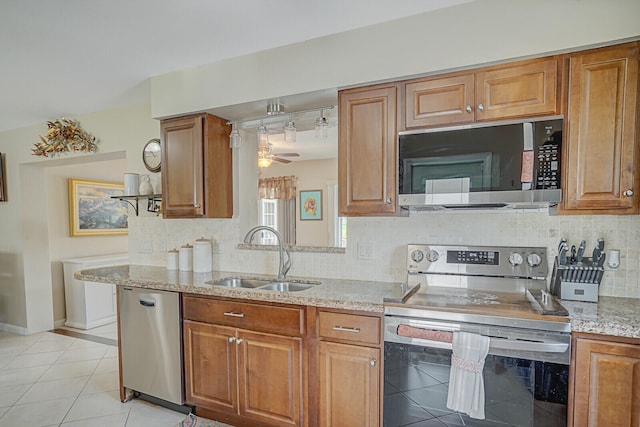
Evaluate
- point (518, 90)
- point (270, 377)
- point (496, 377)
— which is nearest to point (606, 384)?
Result: point (496, 377)

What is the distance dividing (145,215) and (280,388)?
2.08m

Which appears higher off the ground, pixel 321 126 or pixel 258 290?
pixel 321 126

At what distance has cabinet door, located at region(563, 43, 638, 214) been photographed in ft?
5.08

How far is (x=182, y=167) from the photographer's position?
2.59 meters

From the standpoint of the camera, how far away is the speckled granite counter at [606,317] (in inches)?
53.6

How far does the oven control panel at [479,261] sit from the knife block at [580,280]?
0.15 meters

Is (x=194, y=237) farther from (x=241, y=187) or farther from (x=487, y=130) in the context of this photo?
(x=487, y=130)

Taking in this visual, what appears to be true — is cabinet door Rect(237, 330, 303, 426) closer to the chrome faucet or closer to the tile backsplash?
the chrome faucet

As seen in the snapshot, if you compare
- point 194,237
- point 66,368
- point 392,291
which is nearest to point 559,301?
point 392,291

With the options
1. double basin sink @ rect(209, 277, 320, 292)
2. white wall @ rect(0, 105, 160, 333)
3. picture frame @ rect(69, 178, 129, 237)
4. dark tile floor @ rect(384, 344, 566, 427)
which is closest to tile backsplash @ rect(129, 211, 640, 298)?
double basin sink @ rect(209, 277, 320, 292)

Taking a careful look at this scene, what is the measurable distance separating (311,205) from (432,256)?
3747 mm

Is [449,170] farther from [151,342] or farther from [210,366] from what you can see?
[151,342]

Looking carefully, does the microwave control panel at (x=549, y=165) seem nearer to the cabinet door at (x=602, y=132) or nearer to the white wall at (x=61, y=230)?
the cabinet door at (x=602, y=132)

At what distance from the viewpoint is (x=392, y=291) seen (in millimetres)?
1972
